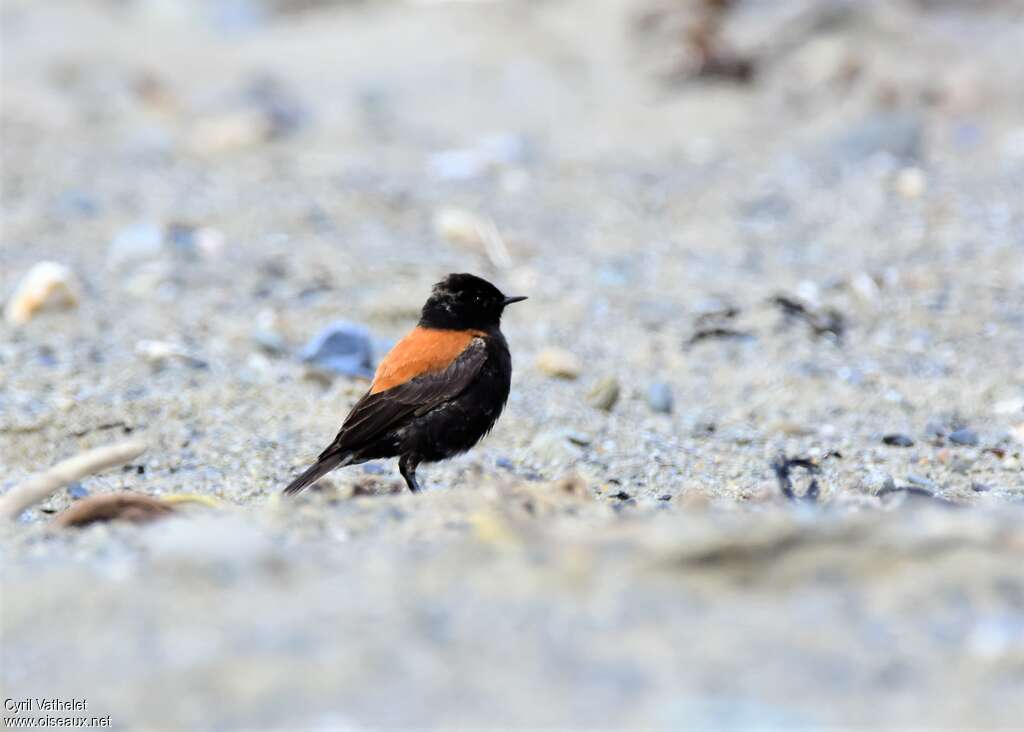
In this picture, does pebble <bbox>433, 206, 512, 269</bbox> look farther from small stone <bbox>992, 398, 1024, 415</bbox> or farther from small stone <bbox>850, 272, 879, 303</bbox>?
small stone <bbox>992, 398, 1024, 415</bbox>

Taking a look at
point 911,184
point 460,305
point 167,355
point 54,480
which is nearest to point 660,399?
point 460,305

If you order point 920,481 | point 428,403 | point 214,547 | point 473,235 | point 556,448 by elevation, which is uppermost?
point 214,547

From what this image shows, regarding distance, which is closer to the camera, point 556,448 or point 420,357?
point 420,357

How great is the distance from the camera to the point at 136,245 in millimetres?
9000

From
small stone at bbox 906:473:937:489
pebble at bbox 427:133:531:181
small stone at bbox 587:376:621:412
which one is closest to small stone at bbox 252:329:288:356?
small stone at bbox 587:376:621:412

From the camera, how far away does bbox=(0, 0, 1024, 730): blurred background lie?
8.70 ft

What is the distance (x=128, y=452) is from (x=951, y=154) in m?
8.89

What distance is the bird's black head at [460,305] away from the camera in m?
5.88

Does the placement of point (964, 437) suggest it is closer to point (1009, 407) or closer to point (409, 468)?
point (1009, 407)

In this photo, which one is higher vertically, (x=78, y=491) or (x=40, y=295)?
(x=78, y=491)

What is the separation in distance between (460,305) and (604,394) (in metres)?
1.03

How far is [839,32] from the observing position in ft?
46.3

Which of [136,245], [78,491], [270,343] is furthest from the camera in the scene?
[136,245]

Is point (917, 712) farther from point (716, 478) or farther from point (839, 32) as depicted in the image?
point (839, 32)
